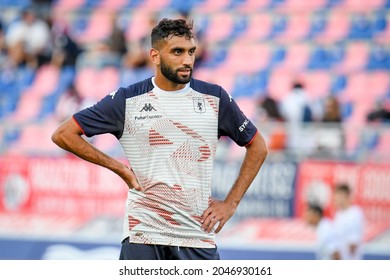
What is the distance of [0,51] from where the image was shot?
19.0 metres

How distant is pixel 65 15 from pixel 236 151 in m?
7.80

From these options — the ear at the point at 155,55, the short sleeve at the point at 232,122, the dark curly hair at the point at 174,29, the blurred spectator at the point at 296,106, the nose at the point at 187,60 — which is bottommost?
the short sleeve at the point at 232,122

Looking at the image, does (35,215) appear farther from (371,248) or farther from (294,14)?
(294,14)

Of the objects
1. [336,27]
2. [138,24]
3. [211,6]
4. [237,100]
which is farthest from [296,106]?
[138,24]

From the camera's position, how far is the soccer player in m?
6.33

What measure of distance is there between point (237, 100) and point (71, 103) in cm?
293

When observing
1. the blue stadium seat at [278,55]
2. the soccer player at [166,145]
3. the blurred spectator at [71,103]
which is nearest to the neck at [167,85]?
the soccer player at [166,145]

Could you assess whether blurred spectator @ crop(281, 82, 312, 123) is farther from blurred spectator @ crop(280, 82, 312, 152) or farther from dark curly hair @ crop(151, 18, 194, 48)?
dark curly hair @ crop(151, 18, 194, 48)

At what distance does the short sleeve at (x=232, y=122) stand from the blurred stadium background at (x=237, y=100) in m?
6.31

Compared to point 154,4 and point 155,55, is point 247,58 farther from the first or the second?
point 155,55

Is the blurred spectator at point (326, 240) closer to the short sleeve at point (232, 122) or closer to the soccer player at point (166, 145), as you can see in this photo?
the short sleeve at point (232, 122)

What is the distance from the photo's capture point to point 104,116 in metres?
6.35

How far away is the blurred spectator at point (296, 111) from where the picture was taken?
1321 cm
